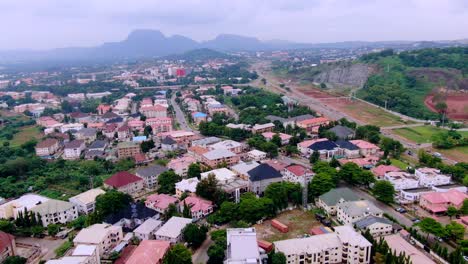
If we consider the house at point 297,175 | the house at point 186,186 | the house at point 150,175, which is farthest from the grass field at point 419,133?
the house at point 150,175

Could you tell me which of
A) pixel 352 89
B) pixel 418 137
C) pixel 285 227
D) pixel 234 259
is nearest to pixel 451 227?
pixel 285 227

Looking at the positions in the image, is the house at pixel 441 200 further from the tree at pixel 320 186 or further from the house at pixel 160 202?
the house at pixel 160 202

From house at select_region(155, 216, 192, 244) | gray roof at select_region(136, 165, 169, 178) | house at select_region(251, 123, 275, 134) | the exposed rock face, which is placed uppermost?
the exposed rock face

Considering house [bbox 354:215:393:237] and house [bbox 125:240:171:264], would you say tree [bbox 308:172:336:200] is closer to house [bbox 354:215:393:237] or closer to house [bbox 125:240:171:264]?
house [bbox 354:215:393:237]

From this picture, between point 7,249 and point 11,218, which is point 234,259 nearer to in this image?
point 7,249

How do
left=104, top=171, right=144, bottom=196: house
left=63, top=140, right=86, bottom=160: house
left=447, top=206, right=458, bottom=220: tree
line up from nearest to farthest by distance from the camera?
left=447, top=206, right=458, bottom=220: tree
left=104, top=171, right=144, bottom=196: house
left=63, top=140, right=86, bottom=160: house

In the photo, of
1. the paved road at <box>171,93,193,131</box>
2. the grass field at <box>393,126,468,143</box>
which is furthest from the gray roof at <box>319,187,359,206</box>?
the paved road at <box>171,93,193,131</box>

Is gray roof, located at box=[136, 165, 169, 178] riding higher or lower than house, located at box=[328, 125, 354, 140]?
lower
